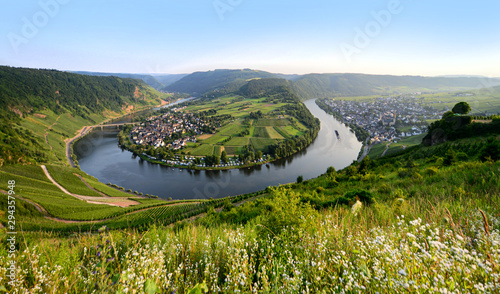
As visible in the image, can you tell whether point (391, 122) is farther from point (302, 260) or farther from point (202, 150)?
point (302, 260)

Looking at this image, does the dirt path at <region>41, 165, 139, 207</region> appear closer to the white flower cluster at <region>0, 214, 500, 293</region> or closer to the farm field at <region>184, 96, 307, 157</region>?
the farm field at <region>184, 96, 307, 157</region>

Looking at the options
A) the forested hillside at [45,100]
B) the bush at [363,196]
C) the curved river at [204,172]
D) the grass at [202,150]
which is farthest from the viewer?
the grass at [202,150]

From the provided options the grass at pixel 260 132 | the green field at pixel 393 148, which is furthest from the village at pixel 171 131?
the green field at pixel 393 148

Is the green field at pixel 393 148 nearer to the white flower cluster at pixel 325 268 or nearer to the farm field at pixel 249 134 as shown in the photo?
the farm field at pixel 249 134

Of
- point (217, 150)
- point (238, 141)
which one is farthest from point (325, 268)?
point (238, 141)

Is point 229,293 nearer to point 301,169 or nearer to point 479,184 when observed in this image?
point 479,184

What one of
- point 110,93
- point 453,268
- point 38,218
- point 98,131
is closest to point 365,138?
point 453,268
